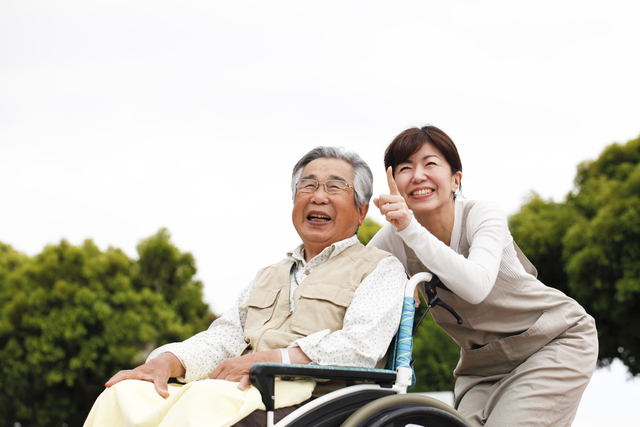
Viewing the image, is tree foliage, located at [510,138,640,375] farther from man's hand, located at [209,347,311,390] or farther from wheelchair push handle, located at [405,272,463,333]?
man's hand, located at [209,347,311,390]

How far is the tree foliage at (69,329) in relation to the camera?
44.1 feet

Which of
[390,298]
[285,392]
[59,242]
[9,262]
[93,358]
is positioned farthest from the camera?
[9,262]

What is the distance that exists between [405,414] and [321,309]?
19.8 inches

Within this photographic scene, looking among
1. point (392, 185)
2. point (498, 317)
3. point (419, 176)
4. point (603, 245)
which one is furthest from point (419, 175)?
point (603, 245)

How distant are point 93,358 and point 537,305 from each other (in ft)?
42.7

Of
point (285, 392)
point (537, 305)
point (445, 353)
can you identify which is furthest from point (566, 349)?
point (445, 353)

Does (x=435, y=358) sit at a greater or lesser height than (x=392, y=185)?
lesser

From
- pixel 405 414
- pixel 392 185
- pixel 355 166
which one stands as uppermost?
pixel 355 166

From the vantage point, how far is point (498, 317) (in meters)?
2.45

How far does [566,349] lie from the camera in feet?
7.91

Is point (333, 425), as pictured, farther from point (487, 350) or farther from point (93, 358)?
point (93, 358)

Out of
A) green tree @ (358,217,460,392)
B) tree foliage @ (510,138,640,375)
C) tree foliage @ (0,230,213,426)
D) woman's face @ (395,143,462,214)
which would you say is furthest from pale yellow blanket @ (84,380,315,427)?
tree foliage @ (0,230,213,426)

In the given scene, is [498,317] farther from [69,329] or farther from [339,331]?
[69,329]

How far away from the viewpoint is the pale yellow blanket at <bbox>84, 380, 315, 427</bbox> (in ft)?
5.42
